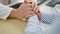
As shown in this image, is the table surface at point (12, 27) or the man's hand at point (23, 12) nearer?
the table surface at point (12, 27)

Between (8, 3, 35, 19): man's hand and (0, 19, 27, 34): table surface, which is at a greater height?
(8, 3, 35, 19): man's hand

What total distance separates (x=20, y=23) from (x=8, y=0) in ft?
4.38

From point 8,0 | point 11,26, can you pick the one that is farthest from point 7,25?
point 8,0

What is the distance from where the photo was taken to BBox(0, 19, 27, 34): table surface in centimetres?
55

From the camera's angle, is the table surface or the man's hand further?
the man's hand

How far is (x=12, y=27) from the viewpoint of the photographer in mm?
594

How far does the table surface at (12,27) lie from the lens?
21.7 inches

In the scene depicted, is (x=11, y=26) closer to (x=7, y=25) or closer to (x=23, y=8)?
(x=7, y=25)

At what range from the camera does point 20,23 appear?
65cm

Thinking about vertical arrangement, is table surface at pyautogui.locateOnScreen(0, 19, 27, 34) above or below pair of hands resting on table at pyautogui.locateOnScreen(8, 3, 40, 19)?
below

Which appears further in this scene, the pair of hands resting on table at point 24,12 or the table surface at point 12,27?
the pair of hands resting on table at point 24,12

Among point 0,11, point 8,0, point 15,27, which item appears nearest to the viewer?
point 15,27

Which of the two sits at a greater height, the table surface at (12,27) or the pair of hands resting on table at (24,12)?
the pair of hands resting on table at (24,12)

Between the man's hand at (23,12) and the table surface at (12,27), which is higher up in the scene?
the man's hand at (23,12)
